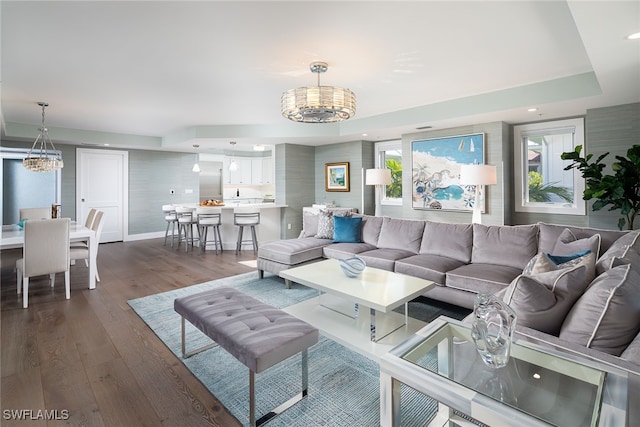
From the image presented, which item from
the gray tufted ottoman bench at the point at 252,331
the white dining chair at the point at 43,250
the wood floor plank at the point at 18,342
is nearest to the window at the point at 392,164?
the gray tufted ottoman bench at the point at 252,331

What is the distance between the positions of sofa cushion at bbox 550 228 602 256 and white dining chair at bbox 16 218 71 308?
5.21 metres

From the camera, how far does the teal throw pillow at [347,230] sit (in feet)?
15.0

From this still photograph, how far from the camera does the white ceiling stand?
7.31 ft

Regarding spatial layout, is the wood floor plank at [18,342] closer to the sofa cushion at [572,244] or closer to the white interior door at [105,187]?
the sofa cushion at [572,244]

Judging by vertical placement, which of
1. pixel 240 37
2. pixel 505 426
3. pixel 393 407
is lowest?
→ pixel 393 407

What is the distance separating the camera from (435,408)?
72.1 inches

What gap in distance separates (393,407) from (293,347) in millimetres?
698

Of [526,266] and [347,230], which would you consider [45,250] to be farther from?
[526,266]

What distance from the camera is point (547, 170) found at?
4.77m

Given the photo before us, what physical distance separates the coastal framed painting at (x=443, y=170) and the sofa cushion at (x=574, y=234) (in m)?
2.03

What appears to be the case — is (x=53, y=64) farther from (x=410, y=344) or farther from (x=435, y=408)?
(x=435, y=408)

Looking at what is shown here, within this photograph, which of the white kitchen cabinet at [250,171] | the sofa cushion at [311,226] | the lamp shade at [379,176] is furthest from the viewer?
the white kitchen cabinet at [250,171]

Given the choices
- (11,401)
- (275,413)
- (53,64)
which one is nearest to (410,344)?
(275,413)

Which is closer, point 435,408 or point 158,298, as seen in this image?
point 435,408
